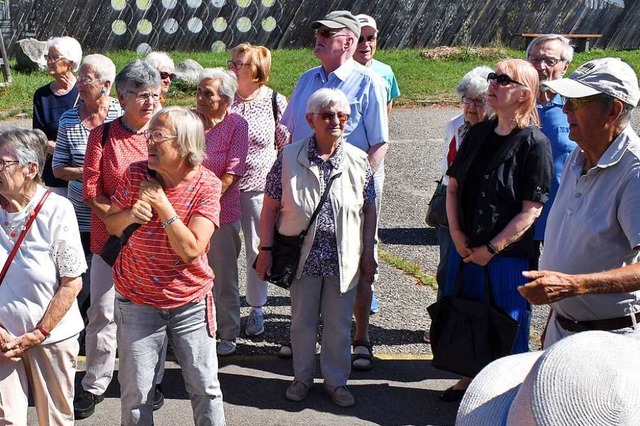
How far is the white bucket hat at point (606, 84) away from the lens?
3.69m

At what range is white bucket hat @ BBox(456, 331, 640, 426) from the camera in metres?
2.13

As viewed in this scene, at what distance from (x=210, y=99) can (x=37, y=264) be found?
191cm

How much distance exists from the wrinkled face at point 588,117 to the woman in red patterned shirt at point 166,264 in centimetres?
170

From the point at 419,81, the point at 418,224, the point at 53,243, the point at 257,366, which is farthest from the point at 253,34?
the point at 53,243

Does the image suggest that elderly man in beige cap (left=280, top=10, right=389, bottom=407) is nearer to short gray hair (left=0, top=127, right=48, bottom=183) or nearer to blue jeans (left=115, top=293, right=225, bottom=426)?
blue jeans (left=115, top=293, right=225, bottom=426)

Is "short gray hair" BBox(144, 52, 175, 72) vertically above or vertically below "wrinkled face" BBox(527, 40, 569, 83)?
below

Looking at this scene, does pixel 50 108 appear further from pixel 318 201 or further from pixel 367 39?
pixel 367 39

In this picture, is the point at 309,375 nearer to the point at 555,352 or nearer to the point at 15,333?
the point at 15,333

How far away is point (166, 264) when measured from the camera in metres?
4.25

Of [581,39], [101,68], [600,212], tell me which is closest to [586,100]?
[600,212]

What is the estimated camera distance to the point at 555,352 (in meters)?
2.32

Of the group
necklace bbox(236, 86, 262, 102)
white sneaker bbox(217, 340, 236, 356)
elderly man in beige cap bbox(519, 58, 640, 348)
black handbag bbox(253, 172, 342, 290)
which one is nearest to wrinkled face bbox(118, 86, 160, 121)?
black handbag bbox(253, 172, 342, 290)

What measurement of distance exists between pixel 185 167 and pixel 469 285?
184 cm

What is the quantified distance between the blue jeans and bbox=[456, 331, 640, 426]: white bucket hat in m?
2.15
